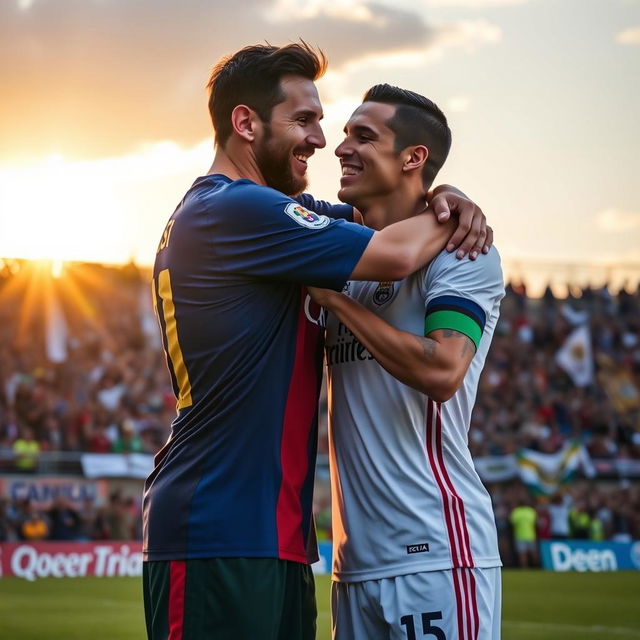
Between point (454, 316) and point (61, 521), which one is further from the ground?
point (454, 316)

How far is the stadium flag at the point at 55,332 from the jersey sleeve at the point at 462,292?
69.1 feet

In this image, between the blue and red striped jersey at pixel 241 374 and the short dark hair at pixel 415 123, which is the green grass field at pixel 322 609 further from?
the blue and red striped jersey at pixel 241 374

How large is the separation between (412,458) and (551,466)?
902 inches

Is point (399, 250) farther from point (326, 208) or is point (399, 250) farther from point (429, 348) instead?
point (326, 208)

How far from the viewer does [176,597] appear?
13.2 feet

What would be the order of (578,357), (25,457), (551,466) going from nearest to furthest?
(25,457)
(551,466)
(578,357)

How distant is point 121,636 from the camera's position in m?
12.2

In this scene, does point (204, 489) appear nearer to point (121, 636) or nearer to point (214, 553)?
point (214, 553)

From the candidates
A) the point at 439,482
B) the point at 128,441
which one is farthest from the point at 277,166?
the point at 128,441

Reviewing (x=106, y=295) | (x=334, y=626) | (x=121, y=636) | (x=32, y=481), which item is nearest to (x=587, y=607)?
(x=121, y=636)

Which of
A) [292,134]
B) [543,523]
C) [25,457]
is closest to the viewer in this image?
[292,134]

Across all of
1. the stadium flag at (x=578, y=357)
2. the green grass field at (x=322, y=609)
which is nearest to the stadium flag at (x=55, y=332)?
the green grass field at (x=322, y=609)

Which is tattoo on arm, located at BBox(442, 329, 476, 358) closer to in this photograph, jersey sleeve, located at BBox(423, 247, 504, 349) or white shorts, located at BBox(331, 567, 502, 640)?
jersey sleeve, located at BBox(423, 247, 504, 349)

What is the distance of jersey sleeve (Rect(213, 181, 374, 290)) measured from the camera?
4.11 meters
